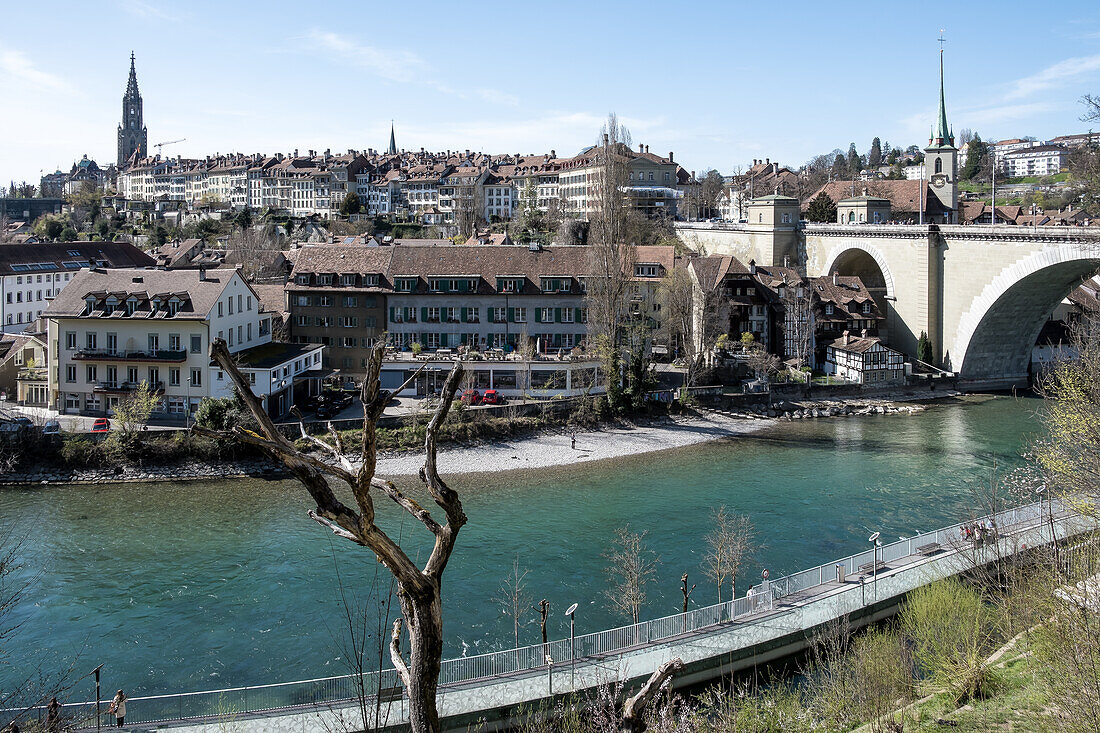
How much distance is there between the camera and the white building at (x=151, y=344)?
26.5 metres

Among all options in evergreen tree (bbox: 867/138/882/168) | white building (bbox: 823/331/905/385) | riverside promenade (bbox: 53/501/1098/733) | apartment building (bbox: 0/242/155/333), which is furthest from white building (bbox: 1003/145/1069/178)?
riverside promenade (bbox: 53/501/1098/733)

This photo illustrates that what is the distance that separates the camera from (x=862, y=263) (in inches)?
1825

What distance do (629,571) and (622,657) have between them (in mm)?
2408

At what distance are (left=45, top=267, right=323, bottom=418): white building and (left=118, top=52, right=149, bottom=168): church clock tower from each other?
9269cm

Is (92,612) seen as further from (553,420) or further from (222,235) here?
(222,235)

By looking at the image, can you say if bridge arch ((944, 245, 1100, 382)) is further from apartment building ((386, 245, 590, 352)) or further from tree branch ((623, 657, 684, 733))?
tree branch ((623, 657, 684, 733))

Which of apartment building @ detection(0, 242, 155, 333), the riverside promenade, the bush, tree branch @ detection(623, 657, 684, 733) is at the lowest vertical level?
the riverside promenade

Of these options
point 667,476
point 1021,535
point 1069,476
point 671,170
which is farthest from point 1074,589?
point 671,170

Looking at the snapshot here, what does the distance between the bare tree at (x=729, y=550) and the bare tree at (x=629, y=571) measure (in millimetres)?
1059

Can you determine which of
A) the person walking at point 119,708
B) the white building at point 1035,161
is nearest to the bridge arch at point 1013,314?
the person walking at point 119,708

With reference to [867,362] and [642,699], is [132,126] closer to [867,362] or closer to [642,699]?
[867,362]

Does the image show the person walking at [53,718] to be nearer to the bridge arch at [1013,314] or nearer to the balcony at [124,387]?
the balcony at [124,387]

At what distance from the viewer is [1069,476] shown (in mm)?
14281

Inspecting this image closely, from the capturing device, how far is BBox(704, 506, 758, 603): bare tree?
15430 millimetres
